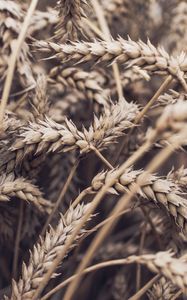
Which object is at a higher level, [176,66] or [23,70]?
[23,70]

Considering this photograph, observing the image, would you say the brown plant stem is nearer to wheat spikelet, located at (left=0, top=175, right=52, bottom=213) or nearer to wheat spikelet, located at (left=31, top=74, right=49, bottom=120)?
wheat spikelet, located at (left=0, top=175, right=52, bottom=213)

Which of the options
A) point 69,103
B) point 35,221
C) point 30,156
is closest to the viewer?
point 30,156

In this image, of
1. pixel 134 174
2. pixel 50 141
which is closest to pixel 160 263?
pixel 134 174

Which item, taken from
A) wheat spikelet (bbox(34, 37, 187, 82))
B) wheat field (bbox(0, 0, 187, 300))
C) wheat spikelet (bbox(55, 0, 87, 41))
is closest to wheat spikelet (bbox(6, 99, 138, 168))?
wheat field (bbox(0, 0, 187, 300))

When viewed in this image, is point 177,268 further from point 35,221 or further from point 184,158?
point 184,158

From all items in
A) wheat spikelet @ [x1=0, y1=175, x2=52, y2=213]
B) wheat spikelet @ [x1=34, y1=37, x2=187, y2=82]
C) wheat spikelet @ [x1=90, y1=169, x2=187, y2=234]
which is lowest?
wheat spikelet @ [x1=90, y1=169, x2=187, y2=234]

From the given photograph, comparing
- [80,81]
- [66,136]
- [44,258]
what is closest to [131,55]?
[66,136]

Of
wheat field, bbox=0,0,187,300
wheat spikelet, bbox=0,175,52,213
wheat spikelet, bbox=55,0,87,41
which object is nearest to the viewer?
wheat field, bbox=0,0,187,300
